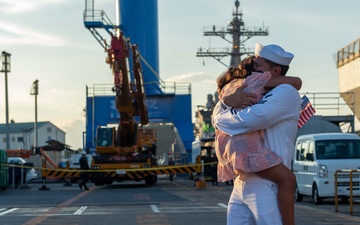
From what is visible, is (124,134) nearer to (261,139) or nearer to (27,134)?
(261,139)

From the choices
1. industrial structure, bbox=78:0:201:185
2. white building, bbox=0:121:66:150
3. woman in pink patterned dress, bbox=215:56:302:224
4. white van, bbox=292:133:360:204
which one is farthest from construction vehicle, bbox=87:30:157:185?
white building, bbox=0:121:66:150

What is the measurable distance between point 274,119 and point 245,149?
0.83 feet

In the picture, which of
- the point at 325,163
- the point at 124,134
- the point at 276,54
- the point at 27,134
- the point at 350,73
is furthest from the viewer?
the point at 27,134

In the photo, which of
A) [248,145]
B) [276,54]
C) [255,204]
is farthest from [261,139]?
[276,54]

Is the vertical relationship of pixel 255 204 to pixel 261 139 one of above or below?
below

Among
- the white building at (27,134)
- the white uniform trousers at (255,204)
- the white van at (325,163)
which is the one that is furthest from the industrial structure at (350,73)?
the white building at (27,134)

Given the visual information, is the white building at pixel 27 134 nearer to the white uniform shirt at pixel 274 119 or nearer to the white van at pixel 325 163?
the white van at pixel 325 163

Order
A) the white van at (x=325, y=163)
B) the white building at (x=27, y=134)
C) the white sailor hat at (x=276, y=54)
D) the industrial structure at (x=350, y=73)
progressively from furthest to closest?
the white building at (x=27, y=134), the industrial structure at (x=350, y=73), the white van at (x=325, y=163), the white sailor hat at (x=276, y=54)

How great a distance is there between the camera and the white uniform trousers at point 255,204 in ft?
15.5

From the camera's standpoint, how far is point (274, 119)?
474cm

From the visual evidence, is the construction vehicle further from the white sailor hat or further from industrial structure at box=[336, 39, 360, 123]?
the white sailor hat

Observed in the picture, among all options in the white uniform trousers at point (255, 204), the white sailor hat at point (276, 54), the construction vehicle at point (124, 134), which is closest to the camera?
the white uniform trousers at point (255, 204)

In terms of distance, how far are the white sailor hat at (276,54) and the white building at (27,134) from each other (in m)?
131

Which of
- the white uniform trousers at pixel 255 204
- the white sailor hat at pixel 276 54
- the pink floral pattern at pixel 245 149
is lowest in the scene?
the white uniform trousers at pixel 255 204
